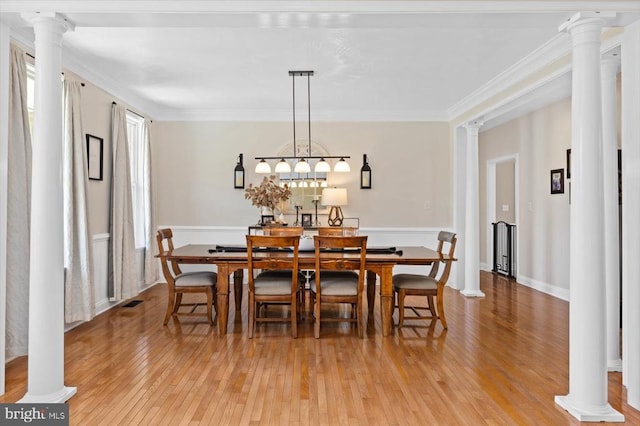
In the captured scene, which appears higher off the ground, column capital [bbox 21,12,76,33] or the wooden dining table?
column capital [bbox 21,12,76,33]

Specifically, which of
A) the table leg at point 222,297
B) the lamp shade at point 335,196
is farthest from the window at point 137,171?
the lamp shade at point 335,196

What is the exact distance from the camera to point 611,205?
2795mm

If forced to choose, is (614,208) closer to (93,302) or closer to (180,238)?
(93,302)

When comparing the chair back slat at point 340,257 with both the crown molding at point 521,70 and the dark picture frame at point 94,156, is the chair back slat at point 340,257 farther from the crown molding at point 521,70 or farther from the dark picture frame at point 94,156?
the dark picture frame at point 94,156

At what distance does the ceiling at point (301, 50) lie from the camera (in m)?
2.48

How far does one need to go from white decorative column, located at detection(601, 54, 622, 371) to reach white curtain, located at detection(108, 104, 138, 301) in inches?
181

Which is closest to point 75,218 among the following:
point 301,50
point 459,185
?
point 301,50

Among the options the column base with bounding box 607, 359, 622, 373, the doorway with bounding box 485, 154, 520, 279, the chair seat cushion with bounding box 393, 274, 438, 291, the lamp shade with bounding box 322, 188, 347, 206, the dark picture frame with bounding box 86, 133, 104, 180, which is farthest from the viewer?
the doorway with bounding box 485, 154, 520, 279

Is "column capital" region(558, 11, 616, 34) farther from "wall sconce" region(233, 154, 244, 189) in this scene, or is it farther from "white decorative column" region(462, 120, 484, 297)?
"wall sconce" region(233, 154, 244, 189)

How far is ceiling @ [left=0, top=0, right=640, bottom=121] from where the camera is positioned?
2.48m

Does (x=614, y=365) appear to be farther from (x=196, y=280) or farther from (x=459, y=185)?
(x=196, y=280)

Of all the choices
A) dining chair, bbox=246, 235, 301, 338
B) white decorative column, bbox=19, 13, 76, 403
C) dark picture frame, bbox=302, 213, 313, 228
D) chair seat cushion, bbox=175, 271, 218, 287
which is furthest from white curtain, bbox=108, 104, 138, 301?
dark picture frame, bbox=302, 213, 313, 228

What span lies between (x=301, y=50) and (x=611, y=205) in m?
2.81

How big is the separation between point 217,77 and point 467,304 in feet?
13.2
